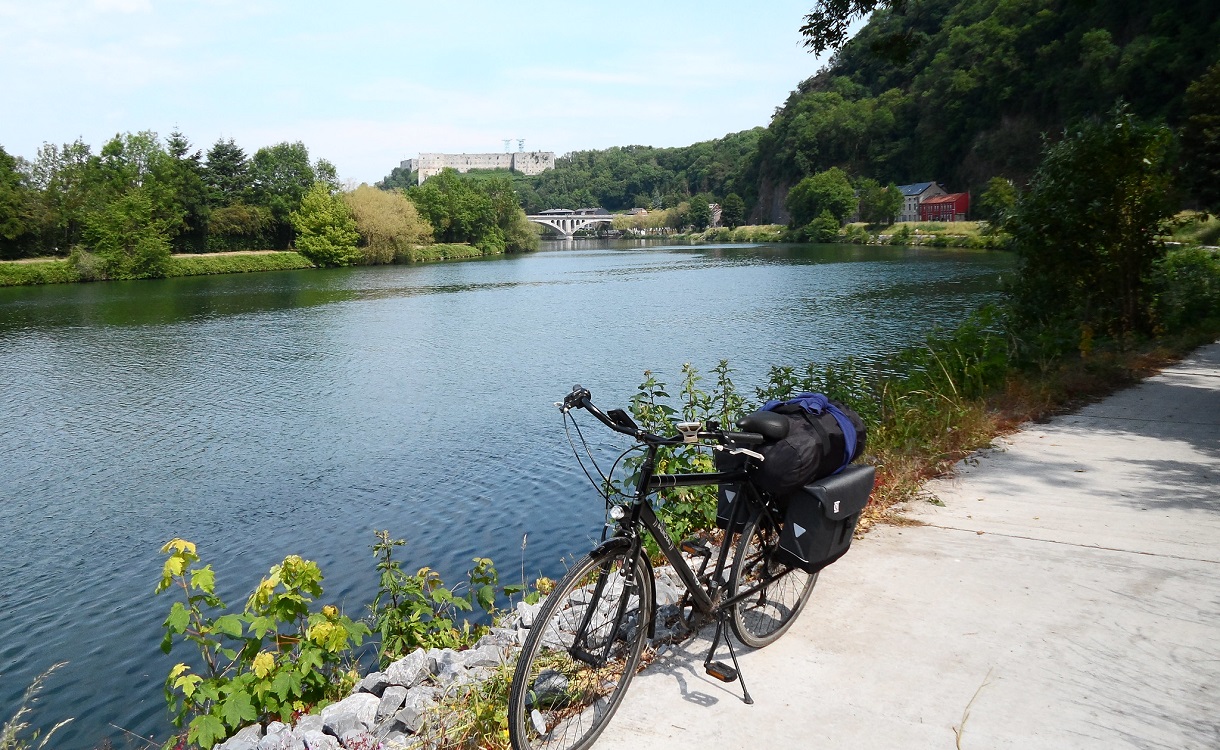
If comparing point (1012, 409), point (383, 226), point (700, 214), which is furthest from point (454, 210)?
point (1012, 409)

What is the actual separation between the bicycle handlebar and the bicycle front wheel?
0.46 meters

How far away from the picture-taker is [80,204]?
7012 cm

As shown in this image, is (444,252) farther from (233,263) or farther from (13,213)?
(13,213)

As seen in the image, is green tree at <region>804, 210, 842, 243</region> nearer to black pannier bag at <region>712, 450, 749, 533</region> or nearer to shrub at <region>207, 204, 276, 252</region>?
shrub at <region>207, 204, 276, 252</region>

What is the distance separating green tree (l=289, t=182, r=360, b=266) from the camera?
76.6m

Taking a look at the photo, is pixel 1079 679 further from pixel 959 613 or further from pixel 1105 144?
pixel 1105 144

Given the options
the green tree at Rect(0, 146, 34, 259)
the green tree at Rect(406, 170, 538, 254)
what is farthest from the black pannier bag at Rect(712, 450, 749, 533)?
the green tree at Rect(406, 170, 538, 254)

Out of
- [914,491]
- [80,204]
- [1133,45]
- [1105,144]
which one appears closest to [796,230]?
[1133,45]

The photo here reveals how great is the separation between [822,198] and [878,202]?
22.9ft

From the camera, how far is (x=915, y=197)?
9894cm

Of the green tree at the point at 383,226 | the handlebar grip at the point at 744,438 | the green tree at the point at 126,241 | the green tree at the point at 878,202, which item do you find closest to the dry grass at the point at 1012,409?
the handlebar grip at the point at 744,438

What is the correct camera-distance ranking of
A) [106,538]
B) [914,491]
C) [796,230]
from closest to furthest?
[914,491] < [106,538] < [796,230]

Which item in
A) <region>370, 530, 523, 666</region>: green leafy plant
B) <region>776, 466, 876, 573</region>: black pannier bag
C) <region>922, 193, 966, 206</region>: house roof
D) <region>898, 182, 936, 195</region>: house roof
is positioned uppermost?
<region>898, 182, 936, 195</region>: house roof

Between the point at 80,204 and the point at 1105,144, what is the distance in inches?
3118
